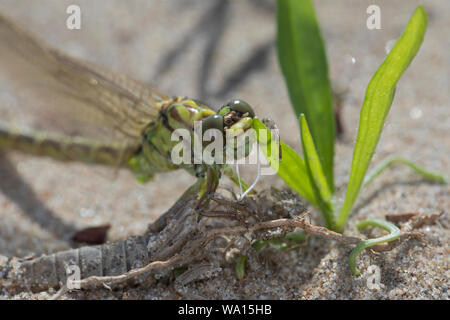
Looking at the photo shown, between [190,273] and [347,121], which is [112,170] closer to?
[190,273]

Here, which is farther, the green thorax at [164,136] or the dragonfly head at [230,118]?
the green thorax at [164,136]

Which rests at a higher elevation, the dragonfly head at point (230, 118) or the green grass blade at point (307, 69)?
the green grass blade at point (307, 69)

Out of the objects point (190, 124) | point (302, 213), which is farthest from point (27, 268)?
point (302, 213)

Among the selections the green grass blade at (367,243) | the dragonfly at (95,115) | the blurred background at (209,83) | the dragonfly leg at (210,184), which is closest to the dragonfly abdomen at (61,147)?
the dragonfly at (95,115)

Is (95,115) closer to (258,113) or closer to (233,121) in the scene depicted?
(258,113)

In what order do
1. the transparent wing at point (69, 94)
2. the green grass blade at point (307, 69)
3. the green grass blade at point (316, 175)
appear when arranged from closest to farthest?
the green grass blade at point (316, 175) < the green grass blade at point (307, 69) < the transparent wing at point (69, 94)

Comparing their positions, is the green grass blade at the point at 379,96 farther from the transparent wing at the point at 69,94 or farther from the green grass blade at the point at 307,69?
the transparent wing at the point at 69,94

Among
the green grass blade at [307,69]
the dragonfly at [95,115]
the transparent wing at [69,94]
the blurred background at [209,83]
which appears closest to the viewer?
the dragonfly at [95,115]

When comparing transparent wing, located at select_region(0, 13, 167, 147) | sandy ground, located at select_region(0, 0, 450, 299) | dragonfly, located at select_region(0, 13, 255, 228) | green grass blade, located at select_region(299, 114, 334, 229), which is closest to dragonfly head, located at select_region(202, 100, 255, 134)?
dragonfly, located at select_region(0, 13, 255, 228)
